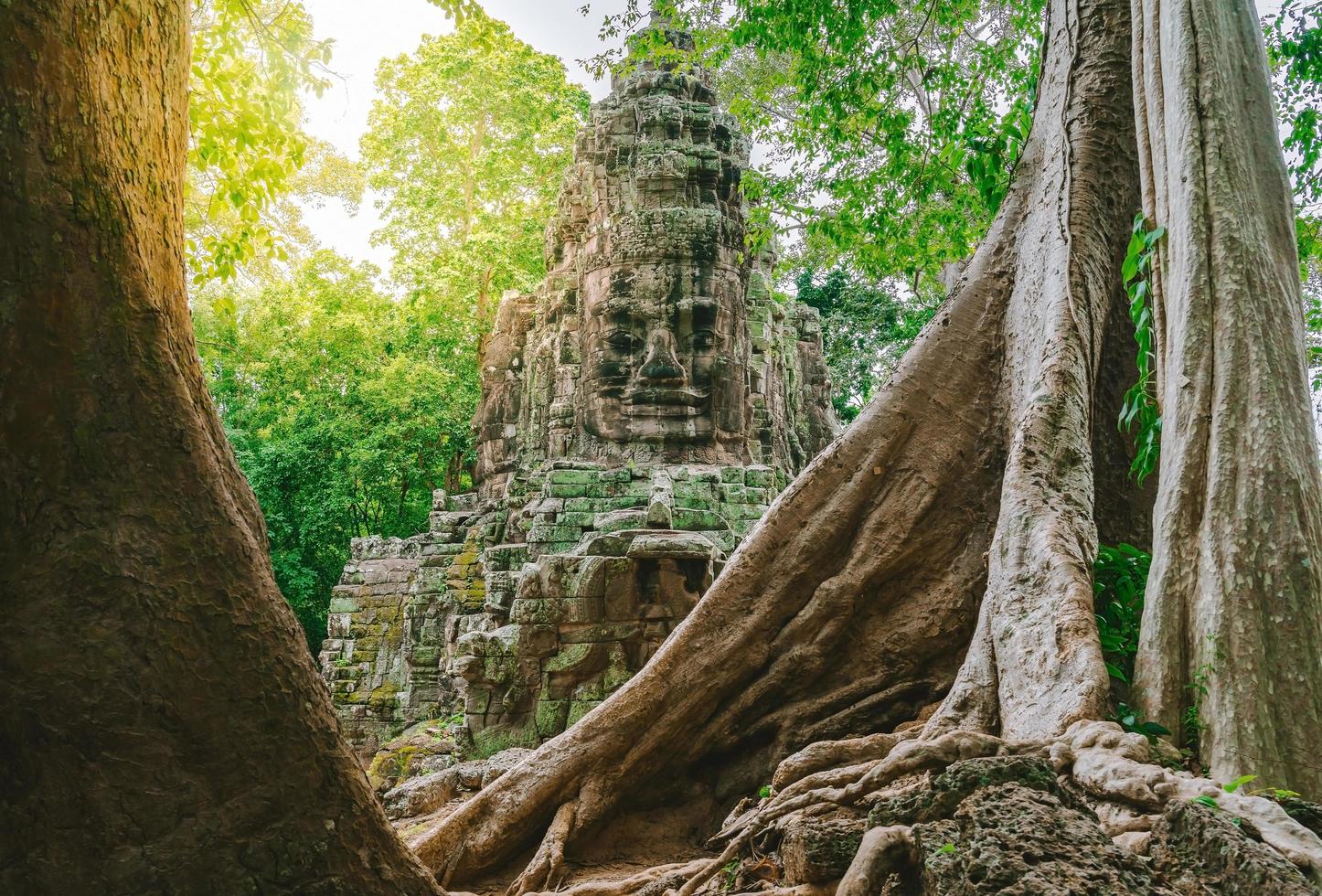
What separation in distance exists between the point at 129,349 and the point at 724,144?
11046mm

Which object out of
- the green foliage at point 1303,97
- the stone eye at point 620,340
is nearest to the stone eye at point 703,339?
the stone eye at point 620,340

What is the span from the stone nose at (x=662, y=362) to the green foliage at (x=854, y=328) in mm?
8740

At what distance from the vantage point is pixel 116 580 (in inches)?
66.4

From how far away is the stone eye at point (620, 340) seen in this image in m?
11.0

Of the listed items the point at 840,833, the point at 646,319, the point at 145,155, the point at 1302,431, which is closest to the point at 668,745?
the point at 840,833

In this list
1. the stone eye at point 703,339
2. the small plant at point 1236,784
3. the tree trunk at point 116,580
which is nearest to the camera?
the tree trunk at point 116,580

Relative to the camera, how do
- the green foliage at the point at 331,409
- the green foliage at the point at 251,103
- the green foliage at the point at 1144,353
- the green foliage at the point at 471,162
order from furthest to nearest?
the green foliage at the point at 471,162, the green foliage at the point at 331,409, the green foliage at the point at 251,103, the green foliage at the point at 1144,353

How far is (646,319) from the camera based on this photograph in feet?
36.1

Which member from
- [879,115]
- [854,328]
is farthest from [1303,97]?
[854,328]

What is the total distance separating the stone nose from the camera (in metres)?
10.7

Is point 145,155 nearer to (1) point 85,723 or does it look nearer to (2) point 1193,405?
(1) point 85,723

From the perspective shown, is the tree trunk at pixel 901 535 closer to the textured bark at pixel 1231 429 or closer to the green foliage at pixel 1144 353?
the green foliage at pixel 1144 353

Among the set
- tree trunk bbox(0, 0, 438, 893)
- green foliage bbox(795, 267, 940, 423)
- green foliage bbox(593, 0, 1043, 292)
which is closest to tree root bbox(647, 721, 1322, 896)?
tree trunk bbox(0, 0, 438, 893)

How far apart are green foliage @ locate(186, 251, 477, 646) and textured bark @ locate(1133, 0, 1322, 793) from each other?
18278 millimetres
